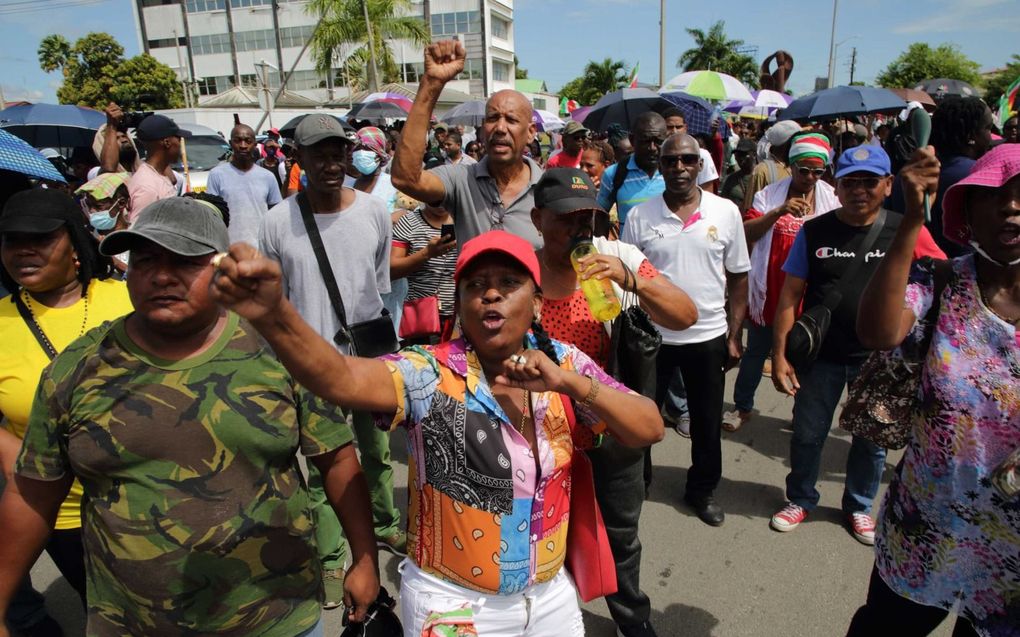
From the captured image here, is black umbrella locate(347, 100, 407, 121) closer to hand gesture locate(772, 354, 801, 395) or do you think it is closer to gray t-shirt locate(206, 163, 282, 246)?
gray t-shirt locate(206, 163, 282, 246)

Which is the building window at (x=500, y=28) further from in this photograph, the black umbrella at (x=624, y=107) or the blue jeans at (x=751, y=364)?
the blue jeans at (x=751, y=364)

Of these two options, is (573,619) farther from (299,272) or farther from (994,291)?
(299,272)

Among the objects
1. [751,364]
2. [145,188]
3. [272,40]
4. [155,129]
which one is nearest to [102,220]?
[145,188]

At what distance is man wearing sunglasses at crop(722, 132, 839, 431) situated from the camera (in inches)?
163

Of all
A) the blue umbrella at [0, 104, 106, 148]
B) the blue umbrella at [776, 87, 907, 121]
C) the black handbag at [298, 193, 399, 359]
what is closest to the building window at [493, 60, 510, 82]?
the blue umbrella at [0, 104, 106, 148]

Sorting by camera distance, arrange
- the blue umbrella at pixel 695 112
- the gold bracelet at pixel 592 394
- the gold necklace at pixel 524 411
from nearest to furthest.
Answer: the gold bracelet at pixel 592 394 → the gold necklace at pixel 524 411 → the blue umbrella at pixel 695 112

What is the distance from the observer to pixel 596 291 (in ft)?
7.21

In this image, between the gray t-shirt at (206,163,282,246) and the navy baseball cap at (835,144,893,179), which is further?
the gray t-shirt at (206,163,282,246)

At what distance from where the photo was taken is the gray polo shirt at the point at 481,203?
9.57 ft

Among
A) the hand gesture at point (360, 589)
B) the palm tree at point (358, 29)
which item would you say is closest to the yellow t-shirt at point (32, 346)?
the hand gesture at point (360, 589)

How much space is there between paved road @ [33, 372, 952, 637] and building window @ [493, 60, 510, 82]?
58.3 metres

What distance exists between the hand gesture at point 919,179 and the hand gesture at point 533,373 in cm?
107

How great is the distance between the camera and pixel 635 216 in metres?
3.66

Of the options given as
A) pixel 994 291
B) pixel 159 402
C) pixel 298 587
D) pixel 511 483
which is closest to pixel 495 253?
pixel 511 483
